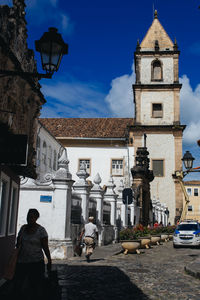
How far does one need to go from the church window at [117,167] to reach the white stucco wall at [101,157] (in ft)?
1.26

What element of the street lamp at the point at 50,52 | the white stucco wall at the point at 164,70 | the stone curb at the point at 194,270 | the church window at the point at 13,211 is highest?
the white stucco wall at the point at 164,70

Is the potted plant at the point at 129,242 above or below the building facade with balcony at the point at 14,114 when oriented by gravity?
below

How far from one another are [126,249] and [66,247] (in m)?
4.08

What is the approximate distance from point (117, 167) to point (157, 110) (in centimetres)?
794

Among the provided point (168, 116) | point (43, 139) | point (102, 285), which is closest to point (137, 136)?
point (168, 116)

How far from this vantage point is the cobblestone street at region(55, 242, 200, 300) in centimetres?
701

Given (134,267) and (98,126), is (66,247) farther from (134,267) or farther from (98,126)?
(98,126)

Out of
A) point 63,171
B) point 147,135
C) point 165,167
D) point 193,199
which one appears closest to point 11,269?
point 63,171

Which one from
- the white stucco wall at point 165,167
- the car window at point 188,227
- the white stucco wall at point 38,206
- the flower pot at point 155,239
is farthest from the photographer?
the white stucco wall at point 165,167

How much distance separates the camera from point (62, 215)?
1180 cm

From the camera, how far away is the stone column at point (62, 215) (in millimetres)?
11554

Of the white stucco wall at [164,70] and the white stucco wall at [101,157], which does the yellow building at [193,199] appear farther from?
the white stucco wall at [164,70]

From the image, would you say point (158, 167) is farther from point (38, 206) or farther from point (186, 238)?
point (38, 206)

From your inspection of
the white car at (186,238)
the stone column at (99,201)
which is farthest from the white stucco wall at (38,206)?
the white car at (186,238)
